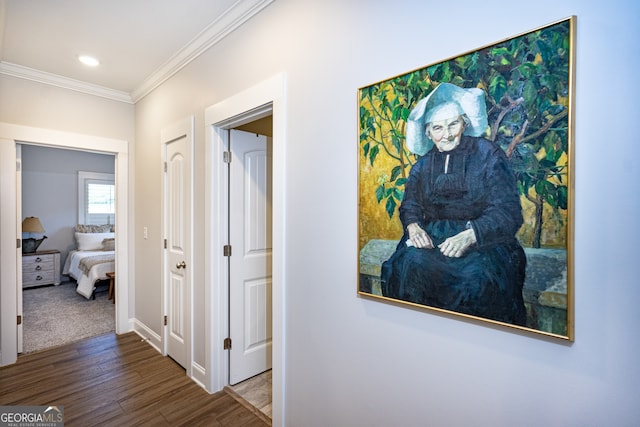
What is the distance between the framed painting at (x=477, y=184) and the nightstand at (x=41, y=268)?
6203mm

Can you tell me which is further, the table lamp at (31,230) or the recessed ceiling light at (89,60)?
the table lamp at (31,230)

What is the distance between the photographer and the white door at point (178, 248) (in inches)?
97.9

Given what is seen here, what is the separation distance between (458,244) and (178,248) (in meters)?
2.35

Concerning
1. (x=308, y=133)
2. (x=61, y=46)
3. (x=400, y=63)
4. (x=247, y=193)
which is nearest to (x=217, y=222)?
(x=247, y=193)

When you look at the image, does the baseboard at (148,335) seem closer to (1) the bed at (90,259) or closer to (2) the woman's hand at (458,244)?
(1) the bed at (90,259)

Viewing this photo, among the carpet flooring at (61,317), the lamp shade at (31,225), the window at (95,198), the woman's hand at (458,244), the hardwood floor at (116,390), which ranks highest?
the window at (95,198)

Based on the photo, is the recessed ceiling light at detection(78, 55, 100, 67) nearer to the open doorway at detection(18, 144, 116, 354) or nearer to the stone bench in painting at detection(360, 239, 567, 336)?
the open doorway at detection(18, 144, 116, 354)

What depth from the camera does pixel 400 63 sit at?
48.2 inches

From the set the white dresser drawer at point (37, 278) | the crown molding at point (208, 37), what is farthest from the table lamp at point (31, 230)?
the crown molding at point (208, 37)

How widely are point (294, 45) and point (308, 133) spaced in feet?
1.65

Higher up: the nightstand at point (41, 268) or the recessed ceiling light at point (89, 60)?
the recessed ceiling light at point (89, 60)

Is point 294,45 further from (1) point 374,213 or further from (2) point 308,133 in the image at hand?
(1) point 374,213

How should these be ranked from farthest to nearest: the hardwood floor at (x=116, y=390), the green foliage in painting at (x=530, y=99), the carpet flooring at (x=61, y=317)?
1. the carpet flooring at (x=61, y=317)
2. the hardwood floor at (x=116, y=390)
3. the green foliage in painting at (x=530, y=99)

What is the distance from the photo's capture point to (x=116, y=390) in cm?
228
